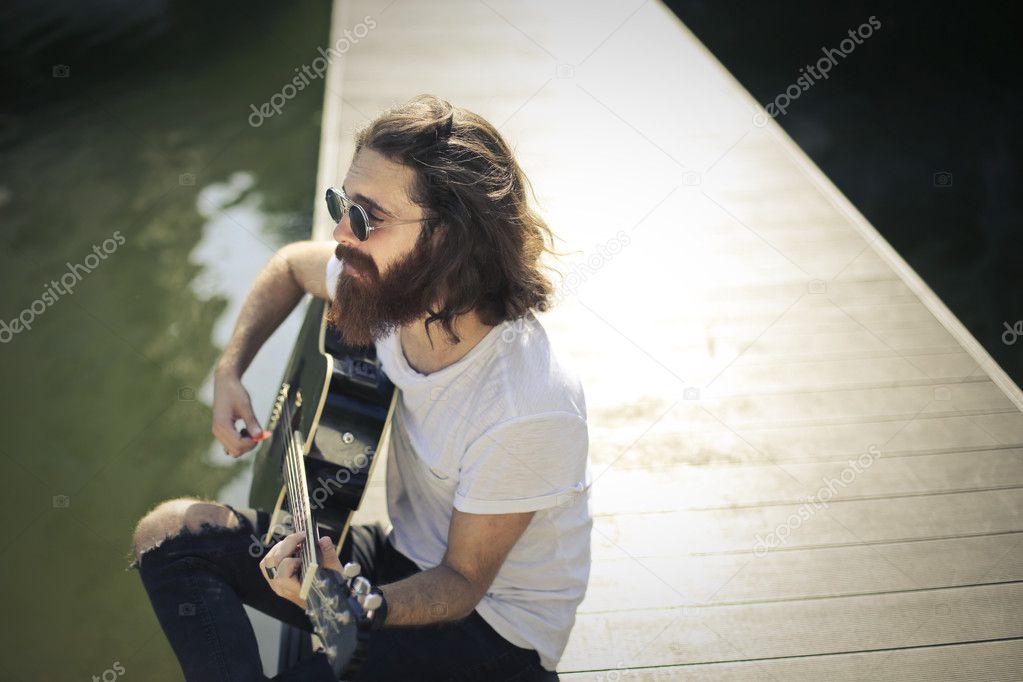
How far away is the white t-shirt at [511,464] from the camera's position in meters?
1.60

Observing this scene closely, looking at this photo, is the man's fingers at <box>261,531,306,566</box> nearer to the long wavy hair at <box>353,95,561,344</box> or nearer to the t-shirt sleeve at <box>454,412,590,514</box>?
the t-shirt sleeve at <box>454,412,590,514</box>

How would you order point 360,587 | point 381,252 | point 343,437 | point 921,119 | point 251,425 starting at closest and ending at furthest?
point 360,587 → point 381,252 → point 343,437 → point 251,425 → point 921,119

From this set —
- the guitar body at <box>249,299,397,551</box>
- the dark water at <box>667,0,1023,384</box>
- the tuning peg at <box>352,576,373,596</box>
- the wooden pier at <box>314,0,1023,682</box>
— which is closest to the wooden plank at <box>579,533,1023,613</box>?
the wooden pier at <box>314,0,1023,682</box>

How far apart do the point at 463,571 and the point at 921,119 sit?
407 cm

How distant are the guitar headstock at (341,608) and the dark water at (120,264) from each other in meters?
1.05

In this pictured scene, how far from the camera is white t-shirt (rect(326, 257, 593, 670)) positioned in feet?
5.26

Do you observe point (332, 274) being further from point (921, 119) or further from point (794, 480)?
point (921, 119)

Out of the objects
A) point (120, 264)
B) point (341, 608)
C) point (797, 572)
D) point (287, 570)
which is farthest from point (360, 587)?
point (120, 264)

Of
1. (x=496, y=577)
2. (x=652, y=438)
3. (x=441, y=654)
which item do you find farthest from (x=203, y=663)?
(x=652, y=438)

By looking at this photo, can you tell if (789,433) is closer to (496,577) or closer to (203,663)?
(496,577)

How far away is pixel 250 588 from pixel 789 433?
1.61 metres

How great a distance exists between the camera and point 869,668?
210 cm

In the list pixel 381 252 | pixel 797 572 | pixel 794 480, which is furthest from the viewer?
pixel 794 480

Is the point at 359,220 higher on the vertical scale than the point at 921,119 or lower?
higher
